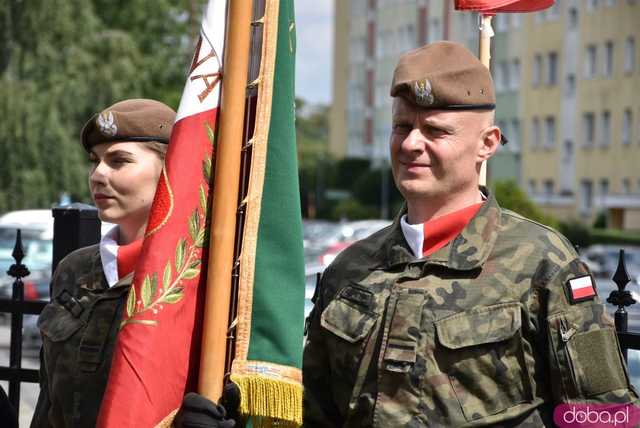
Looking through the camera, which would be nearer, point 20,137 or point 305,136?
point 20,137

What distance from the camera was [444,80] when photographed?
3432 mm

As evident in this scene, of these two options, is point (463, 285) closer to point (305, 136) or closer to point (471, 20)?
point (471, 20)

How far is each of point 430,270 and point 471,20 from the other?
200ft

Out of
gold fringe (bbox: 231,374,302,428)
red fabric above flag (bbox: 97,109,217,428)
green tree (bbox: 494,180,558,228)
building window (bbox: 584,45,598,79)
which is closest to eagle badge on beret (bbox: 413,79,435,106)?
red fabric above flag (bbox: 97,109,217,428)

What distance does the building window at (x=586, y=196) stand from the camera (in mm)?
57656

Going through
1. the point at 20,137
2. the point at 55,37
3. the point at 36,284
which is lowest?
the point at 36,284

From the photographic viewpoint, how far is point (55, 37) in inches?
1134

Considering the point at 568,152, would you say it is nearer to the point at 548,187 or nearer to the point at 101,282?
the point at 548,187

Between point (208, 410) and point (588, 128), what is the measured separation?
55.9 meters

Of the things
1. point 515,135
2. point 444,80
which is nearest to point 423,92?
point 444,80

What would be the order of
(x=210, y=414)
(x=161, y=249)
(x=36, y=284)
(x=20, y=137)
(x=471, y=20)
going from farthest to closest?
(x=471, y=20), (x=20, y=137), (x=36, y=284), (x=161, y=249), (x=210, y=414)

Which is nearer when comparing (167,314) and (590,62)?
(167,314)

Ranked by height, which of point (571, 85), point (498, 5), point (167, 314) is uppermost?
point (571, 85)

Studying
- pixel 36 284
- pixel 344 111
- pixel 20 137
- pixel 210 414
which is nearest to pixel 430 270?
pixel 210 414
